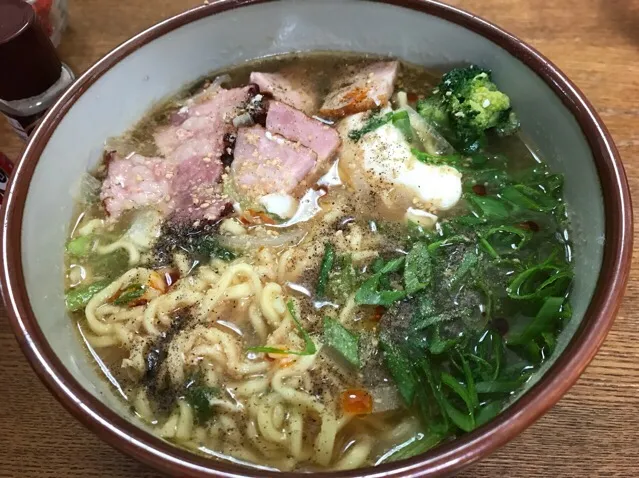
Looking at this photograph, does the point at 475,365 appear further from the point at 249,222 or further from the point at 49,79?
the point at 49,79

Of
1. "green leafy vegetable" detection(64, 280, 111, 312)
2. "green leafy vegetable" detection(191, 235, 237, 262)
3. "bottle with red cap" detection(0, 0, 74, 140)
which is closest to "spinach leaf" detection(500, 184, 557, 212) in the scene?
"green leafy vegetable" detection(191, 235, 237, 262)

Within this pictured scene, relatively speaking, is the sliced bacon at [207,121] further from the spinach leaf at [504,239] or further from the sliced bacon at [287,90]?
the spinach leaf at [504,239]

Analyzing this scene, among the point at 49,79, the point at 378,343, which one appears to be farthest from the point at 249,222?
the point at 49,79

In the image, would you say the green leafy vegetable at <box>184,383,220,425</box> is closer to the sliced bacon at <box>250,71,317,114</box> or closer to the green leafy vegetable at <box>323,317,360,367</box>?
the green leafy vegetable at <box>323,317,360,367</box>

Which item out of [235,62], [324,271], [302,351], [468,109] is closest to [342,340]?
[302,351]

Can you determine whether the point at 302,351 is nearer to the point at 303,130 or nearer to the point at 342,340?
the point at 342,340
